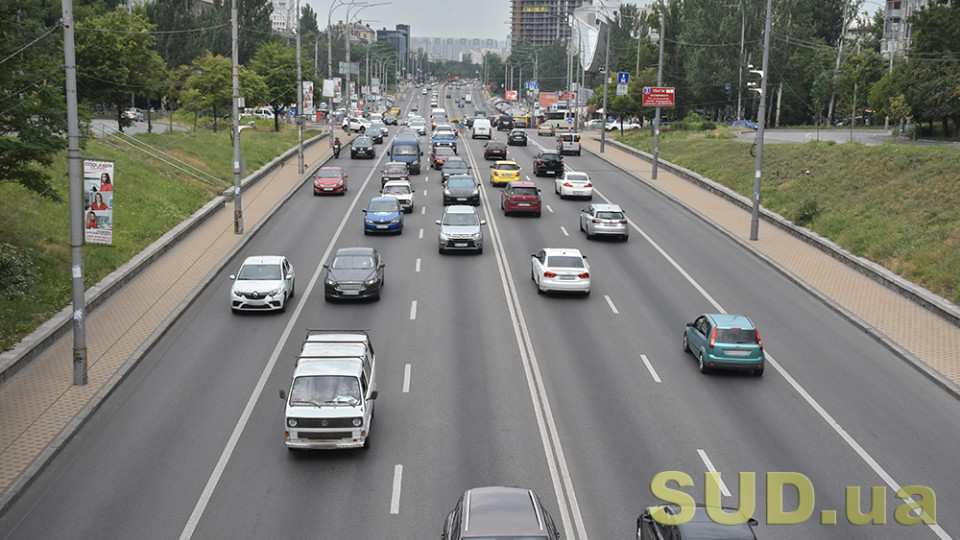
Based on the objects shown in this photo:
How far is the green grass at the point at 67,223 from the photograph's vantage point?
24062 millimetres

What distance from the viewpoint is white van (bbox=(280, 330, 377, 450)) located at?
1633 cm

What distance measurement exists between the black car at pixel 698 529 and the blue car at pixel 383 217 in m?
25.2

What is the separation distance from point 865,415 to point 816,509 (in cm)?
510

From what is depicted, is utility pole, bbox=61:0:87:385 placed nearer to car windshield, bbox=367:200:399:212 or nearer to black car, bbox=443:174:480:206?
car windshield, bbox=367:200:399:212

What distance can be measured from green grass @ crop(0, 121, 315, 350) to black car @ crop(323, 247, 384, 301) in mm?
7144

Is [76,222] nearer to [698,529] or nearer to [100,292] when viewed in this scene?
[100,292]

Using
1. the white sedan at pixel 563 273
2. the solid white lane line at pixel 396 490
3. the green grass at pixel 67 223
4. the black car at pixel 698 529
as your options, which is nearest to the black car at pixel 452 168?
the green grass at pixel 67 223

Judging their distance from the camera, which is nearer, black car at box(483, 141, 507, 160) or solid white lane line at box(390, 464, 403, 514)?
solid white lane line at box(390, 464, 403, 514)

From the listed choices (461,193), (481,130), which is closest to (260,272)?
(461,193)

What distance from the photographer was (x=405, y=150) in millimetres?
55781

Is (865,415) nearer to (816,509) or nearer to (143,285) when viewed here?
(816,509)

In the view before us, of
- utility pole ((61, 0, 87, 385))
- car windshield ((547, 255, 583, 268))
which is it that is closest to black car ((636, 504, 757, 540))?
utility pole ((61, 0, 87, 385))

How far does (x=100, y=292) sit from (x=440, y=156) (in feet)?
115

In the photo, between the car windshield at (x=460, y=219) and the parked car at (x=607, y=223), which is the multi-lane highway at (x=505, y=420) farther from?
the parked car at (x=607, y=223)
